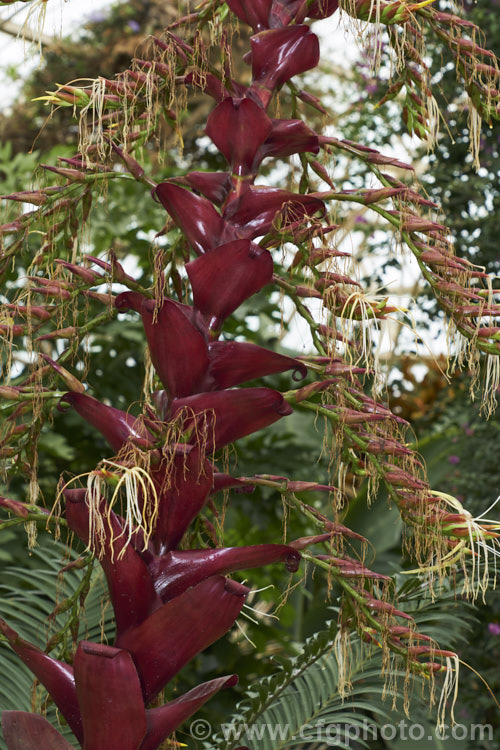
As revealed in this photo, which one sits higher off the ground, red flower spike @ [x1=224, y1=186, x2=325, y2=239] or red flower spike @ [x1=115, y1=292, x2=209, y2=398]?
red flower spike @ [x1=224, y1=186, x2=325, y2=239]

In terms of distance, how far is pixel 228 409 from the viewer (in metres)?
0.57

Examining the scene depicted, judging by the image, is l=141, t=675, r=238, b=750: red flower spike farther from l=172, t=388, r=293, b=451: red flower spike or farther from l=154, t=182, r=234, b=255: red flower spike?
l=154, t=182, r=234, b=255: red flower spike

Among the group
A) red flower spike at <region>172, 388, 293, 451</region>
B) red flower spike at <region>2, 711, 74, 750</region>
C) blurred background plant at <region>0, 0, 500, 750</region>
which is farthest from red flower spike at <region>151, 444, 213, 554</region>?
blurred background plant at <region>0, 0, 500, 750</region>

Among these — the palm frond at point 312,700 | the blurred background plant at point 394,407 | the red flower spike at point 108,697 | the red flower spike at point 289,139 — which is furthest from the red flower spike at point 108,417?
the blurred background plant at point 394,407

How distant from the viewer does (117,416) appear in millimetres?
580

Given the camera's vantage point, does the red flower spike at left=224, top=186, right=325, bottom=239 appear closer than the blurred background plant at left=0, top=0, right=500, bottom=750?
Yes

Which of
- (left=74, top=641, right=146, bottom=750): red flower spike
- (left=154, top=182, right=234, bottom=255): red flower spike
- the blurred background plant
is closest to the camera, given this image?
(left=74, top=641, right=146, bottom=750): red flower spike

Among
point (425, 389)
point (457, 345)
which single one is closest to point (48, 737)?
point (457, 345)

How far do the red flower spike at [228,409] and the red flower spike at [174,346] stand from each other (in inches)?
0.8

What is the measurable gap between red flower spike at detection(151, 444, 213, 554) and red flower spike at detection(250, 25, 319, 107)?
0.31m

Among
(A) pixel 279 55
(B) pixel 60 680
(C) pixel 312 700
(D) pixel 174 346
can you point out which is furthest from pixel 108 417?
(C) pixel 312 700

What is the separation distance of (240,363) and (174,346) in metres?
0.05

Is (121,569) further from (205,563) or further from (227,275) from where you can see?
(227,275)

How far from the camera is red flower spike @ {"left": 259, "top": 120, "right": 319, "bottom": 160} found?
2.11 feet
